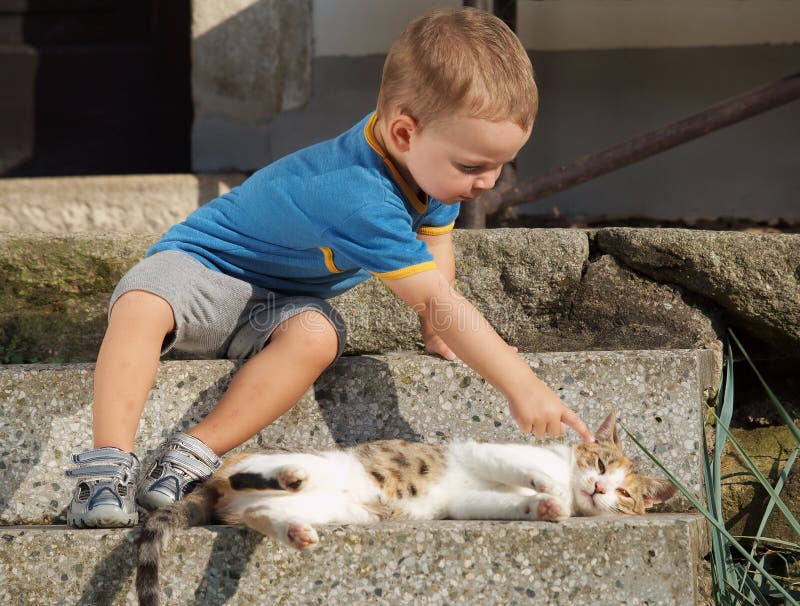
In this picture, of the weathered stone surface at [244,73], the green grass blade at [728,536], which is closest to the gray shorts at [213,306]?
the green grass blade at [728,536]

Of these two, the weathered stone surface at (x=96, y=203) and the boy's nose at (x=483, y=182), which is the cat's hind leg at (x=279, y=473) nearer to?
the boy's nose at (x=483, y=182)

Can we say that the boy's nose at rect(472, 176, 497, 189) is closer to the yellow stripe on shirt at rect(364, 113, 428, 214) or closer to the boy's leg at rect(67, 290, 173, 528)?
the yellow stripe on shirt at rect(364, 113, 428, 214)

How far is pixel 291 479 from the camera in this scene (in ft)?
6.26

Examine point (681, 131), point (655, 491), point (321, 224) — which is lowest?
point (655, 491)

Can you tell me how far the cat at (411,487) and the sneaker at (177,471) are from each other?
0.03 m

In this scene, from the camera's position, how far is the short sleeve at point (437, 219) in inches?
96.7

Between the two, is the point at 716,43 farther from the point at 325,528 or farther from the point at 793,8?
the point at 325,528

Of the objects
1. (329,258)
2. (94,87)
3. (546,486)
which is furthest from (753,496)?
(94,87)

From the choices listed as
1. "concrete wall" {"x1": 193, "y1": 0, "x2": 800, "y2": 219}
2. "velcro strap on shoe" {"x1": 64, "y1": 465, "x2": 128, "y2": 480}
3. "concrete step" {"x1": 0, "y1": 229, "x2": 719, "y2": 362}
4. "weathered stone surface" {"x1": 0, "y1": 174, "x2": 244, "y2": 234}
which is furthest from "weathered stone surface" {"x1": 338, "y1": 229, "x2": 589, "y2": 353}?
"weathered stone surface" {"x1": 0, "y1": 174, "x2": 244, "y2": 234}

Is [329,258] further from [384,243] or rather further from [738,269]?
[738,269]

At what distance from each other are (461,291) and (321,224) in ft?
2.11

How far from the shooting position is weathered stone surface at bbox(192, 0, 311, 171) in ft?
13.0

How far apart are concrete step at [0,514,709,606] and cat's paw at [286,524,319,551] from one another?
5 cm

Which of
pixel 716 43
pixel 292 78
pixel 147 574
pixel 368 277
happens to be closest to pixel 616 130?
pixel 716 43
